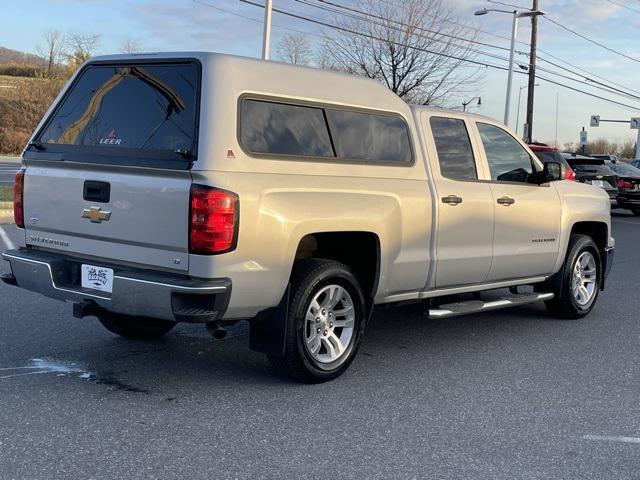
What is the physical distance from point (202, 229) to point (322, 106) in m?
1.41

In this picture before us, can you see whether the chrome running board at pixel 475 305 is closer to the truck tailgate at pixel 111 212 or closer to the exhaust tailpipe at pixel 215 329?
the exhaust tailpipe at pixel 215 329

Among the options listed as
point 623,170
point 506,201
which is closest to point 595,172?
point 623,170

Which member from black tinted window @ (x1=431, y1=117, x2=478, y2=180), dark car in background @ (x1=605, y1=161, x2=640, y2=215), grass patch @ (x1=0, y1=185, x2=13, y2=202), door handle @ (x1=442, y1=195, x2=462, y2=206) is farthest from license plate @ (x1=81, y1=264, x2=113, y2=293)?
dark car in background @ (x1=605, y1=161, x2=640, y2=215)

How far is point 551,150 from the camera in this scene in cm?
1599

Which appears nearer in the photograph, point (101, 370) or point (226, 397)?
point (226, 397)

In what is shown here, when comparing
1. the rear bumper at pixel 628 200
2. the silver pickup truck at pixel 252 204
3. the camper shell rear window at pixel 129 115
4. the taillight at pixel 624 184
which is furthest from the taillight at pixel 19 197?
the taillight at pixel 624 184

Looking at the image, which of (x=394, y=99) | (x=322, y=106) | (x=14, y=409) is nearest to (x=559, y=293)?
(x=394, y=99)

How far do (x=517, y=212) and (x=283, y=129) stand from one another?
2.68 meters

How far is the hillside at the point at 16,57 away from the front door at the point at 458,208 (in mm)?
51921

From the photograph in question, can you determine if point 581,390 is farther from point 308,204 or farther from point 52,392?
point 52,392

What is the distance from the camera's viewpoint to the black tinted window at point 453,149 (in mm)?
6023

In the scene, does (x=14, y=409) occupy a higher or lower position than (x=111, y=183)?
lower

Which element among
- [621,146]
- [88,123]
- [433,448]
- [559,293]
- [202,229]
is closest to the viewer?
[433,448]

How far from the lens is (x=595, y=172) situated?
19.5 metres
